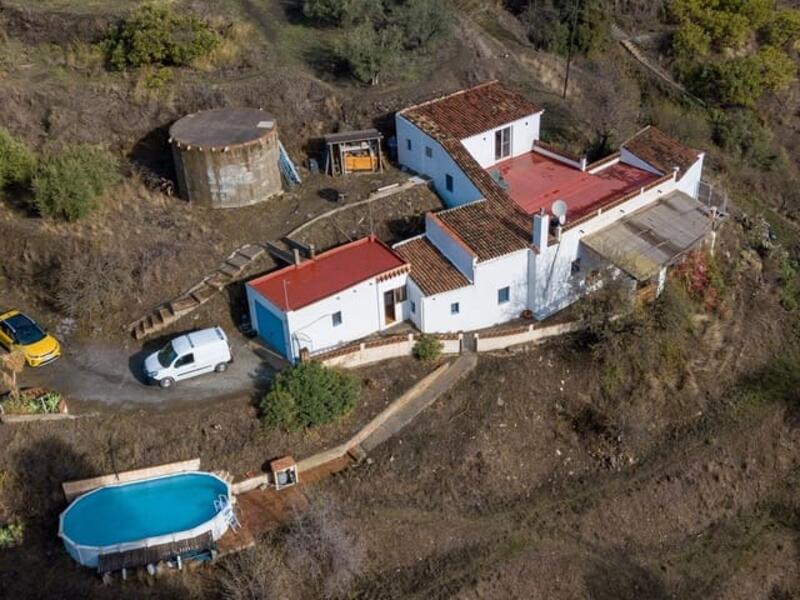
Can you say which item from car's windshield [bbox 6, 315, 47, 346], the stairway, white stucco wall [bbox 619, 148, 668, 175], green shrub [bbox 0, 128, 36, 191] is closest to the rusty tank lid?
the stairway

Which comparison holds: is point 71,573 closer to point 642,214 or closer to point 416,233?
point 416,233

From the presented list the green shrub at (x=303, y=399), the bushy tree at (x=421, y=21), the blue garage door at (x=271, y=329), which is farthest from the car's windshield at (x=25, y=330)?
the bushy tree at (x=421, y=21)

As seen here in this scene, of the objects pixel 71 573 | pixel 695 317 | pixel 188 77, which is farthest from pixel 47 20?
pixel 695 317

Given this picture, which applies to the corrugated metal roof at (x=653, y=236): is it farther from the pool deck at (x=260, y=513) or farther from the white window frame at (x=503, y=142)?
the pool deck at (x=260, y=513)

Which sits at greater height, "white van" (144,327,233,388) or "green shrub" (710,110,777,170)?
"white van" (144,327,233,388)

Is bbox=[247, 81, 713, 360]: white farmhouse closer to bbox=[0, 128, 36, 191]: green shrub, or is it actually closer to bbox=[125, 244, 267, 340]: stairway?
bbox=[125, 244, 267, 340]: stairway

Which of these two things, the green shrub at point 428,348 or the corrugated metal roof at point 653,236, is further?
the corrugated metal roof at point 653,236

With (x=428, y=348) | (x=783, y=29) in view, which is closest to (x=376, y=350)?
(x=428, y=348)
